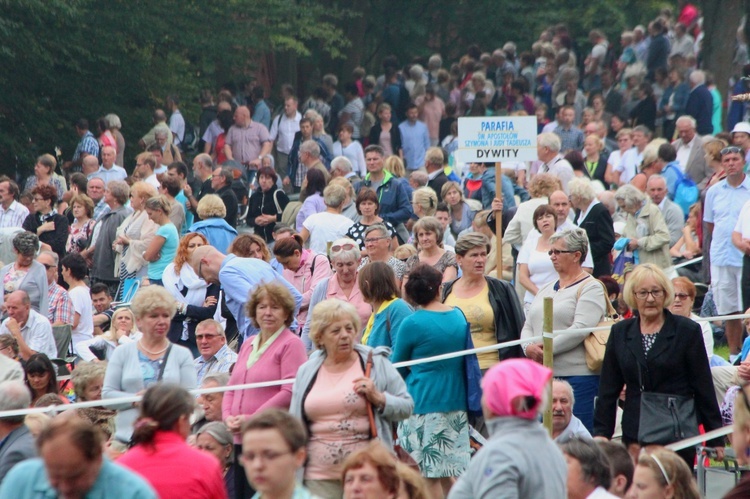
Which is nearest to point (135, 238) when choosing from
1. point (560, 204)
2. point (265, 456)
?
point (560, 204)

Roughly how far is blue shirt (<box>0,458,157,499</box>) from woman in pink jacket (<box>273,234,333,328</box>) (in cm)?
631

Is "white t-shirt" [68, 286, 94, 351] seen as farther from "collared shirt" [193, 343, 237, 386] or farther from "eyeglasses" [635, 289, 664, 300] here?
"eyeglasses" [635, 289, 664, 300]

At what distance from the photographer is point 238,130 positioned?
23219 mm

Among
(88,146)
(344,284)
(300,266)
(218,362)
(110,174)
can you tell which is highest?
(88,146)

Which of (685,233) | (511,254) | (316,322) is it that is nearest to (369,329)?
(316,322)

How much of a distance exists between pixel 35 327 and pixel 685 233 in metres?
7.36

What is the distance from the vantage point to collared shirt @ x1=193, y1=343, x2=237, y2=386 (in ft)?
33.0

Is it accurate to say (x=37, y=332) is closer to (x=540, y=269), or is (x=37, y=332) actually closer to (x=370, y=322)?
(x=370, y=322)

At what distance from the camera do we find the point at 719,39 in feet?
83.7

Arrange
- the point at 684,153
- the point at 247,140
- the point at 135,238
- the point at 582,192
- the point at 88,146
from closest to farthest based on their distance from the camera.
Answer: the point at 582,192
the point at 135,238
the point at 684,153
the point at 88,146
the point at 247,140

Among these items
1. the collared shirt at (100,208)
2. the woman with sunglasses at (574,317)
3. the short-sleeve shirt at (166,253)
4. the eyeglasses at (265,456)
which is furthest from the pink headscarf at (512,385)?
the collared shirt at (100,208)

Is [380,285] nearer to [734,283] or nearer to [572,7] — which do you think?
[734,283]

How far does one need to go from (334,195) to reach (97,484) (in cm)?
886

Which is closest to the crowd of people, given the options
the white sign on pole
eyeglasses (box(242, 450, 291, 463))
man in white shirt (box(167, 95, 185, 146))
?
eyeglasses (box(242, 450, 291, 463))
